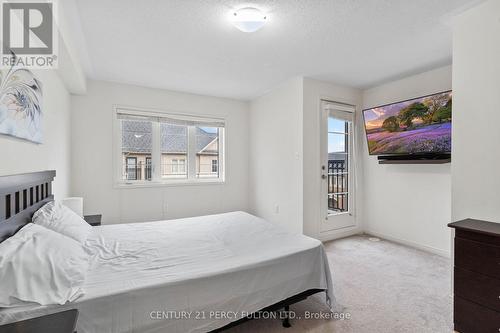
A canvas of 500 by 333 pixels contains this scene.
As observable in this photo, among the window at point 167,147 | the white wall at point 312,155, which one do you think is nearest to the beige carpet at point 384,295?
the white wall at point 312,155

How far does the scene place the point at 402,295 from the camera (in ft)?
7.46

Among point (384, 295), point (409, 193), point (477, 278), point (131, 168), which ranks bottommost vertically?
point (384, 295)

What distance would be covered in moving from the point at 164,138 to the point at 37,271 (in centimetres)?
324

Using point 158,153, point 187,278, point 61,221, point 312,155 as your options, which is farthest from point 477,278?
point 158,153

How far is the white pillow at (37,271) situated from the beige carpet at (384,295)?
1.16 metres

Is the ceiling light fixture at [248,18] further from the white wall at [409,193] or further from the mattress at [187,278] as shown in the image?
the white wall at [409,193]

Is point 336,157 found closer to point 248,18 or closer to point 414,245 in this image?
point 414,245

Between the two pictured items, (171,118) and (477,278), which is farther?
(171,118)

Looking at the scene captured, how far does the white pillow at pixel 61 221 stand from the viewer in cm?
183

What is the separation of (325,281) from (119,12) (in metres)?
2.91

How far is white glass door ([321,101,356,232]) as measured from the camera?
150 inches

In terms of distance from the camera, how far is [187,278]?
4.87ft

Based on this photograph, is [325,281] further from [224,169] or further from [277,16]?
[224,169]

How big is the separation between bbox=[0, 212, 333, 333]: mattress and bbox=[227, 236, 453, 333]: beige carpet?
0.26 meters
